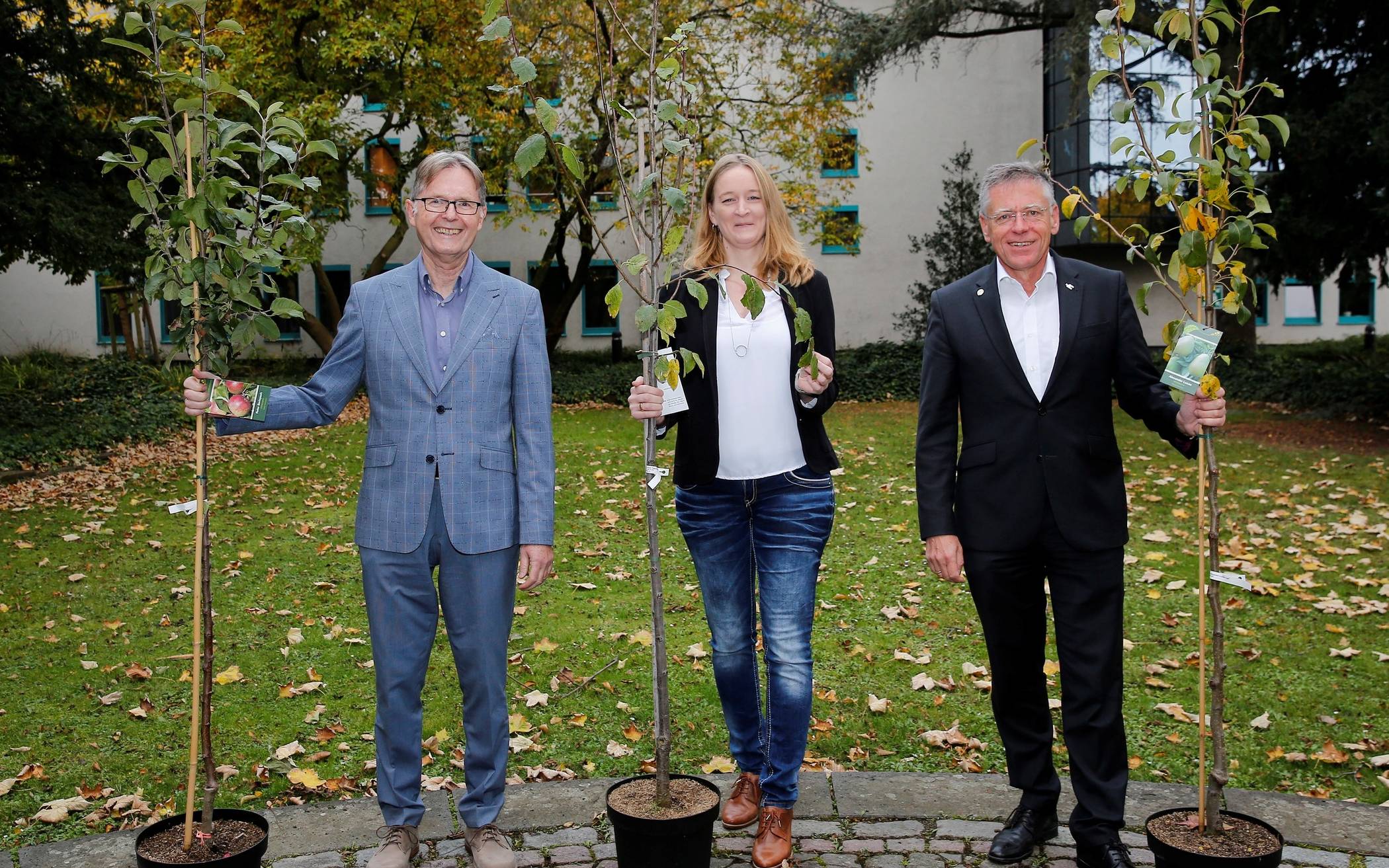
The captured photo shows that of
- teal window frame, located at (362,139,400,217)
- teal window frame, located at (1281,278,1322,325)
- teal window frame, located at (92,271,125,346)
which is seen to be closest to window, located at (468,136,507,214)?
teal window frame, located at (362,139,400,217)

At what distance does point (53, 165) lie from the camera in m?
13.1

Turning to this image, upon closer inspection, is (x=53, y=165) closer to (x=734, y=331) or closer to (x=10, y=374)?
(x=10, y=374)

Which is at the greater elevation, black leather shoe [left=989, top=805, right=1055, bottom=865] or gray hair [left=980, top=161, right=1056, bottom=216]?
gray hair [left=980, top=161, right=1056, bottom=216]

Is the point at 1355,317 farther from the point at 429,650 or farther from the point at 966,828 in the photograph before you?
the point at 429,650

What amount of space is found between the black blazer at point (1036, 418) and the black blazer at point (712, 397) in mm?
336

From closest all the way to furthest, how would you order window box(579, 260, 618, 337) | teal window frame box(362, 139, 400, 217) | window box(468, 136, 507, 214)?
window box(468, 136, 507, 214), teal window frame box(362, 139, 400, 217), window box(579, 260, 618, 337)

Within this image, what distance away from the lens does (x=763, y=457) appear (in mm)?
3748

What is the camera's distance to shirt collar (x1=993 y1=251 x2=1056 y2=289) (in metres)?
3.74

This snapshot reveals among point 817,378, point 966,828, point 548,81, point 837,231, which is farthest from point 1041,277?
point 837,231

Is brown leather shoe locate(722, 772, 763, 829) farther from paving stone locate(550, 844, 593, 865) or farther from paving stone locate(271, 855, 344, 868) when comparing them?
paving stone locate(271, 855, 344, 868)

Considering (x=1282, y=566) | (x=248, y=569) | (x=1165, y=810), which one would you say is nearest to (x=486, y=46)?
(x=248, y=569)

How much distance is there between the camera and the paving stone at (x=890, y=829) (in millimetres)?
3936

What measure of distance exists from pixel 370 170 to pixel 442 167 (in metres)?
19.5

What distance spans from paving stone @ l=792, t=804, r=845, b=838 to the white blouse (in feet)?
4.15
